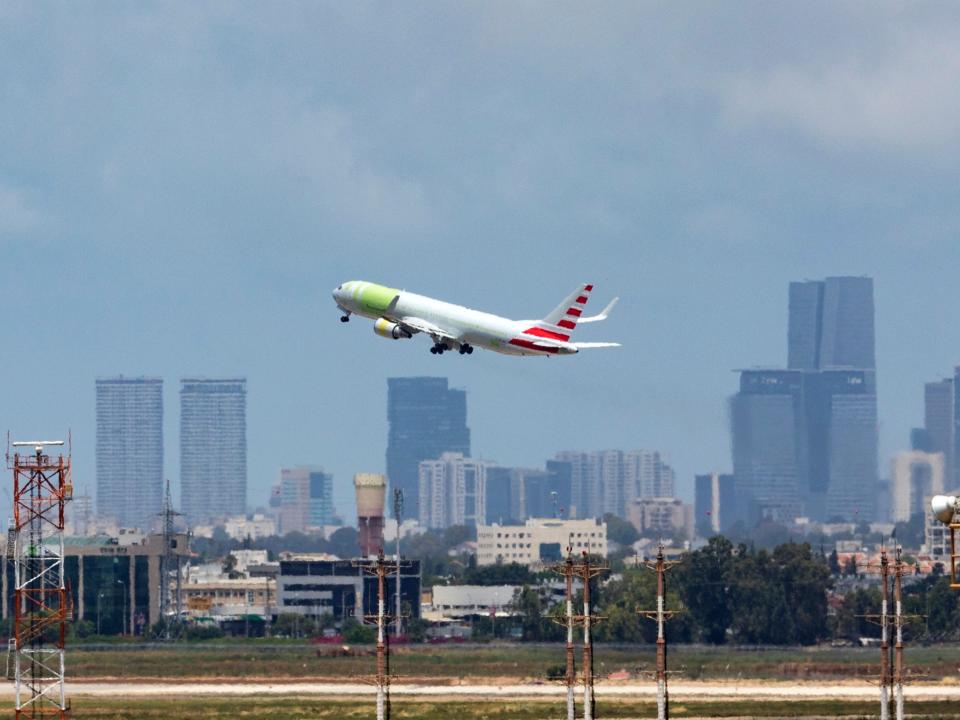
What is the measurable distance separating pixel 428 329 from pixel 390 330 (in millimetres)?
5030

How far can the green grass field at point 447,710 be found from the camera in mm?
144750

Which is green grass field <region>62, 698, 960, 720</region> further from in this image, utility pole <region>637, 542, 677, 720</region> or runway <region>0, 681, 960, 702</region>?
utility pole <region>637, 542, 677, 720</region>

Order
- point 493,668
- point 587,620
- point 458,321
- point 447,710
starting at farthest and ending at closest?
point 493,668, point 458,321, point 447,710, point 587,620

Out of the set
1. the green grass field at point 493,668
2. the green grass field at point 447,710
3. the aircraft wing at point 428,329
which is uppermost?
the aircraft wing at point 428,329

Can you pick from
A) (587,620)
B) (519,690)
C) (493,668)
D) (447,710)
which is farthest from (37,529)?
(493,668)

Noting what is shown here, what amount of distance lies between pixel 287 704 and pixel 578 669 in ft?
112

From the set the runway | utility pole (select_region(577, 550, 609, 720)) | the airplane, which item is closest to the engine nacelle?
the airplane

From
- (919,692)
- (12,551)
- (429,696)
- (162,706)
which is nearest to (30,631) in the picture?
(12,551)

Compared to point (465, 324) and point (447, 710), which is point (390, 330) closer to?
point (465, 324)

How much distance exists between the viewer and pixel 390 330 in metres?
167

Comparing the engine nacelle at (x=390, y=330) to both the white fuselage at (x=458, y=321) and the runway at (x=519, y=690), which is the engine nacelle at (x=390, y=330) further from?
the runway at (x=519, y=690)

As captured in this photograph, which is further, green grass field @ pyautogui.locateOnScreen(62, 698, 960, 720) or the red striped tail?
the red striped tail

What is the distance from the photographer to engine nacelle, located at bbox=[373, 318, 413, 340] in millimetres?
165725

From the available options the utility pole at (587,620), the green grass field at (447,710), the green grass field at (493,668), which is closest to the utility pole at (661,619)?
the utility pole at (587,620)
